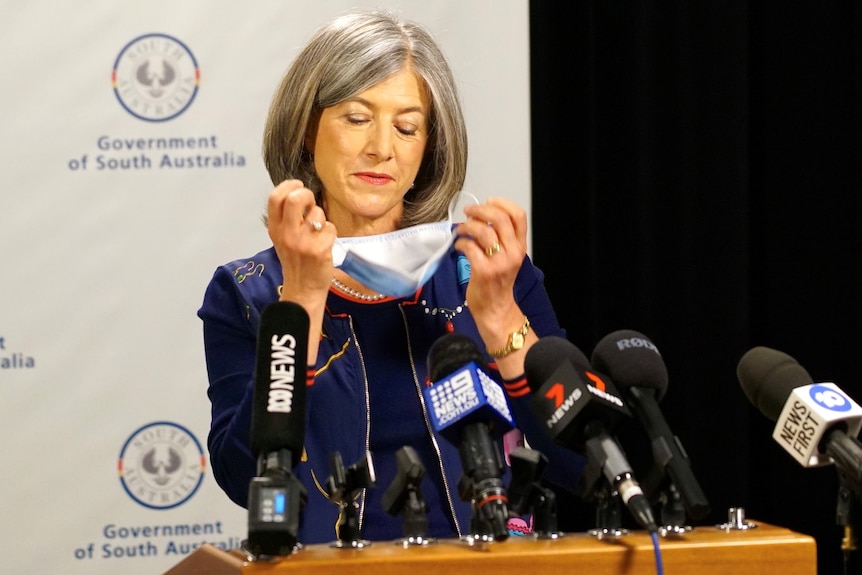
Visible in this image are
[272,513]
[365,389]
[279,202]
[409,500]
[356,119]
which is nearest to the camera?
[272,513]

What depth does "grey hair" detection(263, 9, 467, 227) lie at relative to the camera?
7.30ft

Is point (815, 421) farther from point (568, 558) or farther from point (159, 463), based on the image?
point (159, 463)

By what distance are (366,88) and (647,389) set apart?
101 cm

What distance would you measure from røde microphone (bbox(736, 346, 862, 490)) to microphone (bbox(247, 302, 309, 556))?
55 centimetres

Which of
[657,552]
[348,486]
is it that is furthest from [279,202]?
[657,552]

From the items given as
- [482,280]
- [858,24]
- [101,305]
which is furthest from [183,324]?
[858,24]

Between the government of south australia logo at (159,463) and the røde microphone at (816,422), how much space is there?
6.60ft

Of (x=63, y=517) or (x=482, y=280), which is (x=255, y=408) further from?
(x=63, y=517)

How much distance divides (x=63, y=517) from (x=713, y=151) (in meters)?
1.97

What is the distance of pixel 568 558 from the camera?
4.34 feet

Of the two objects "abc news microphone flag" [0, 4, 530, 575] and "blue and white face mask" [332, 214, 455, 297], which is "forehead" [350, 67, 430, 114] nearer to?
"blue and white face mask" [332, 214, 455, 297]

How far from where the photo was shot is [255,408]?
1354 mm

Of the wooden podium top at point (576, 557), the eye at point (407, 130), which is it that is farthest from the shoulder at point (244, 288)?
the wooden podium top at point (576, 557)

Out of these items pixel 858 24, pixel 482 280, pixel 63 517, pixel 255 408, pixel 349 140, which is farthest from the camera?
pixel 858 24
